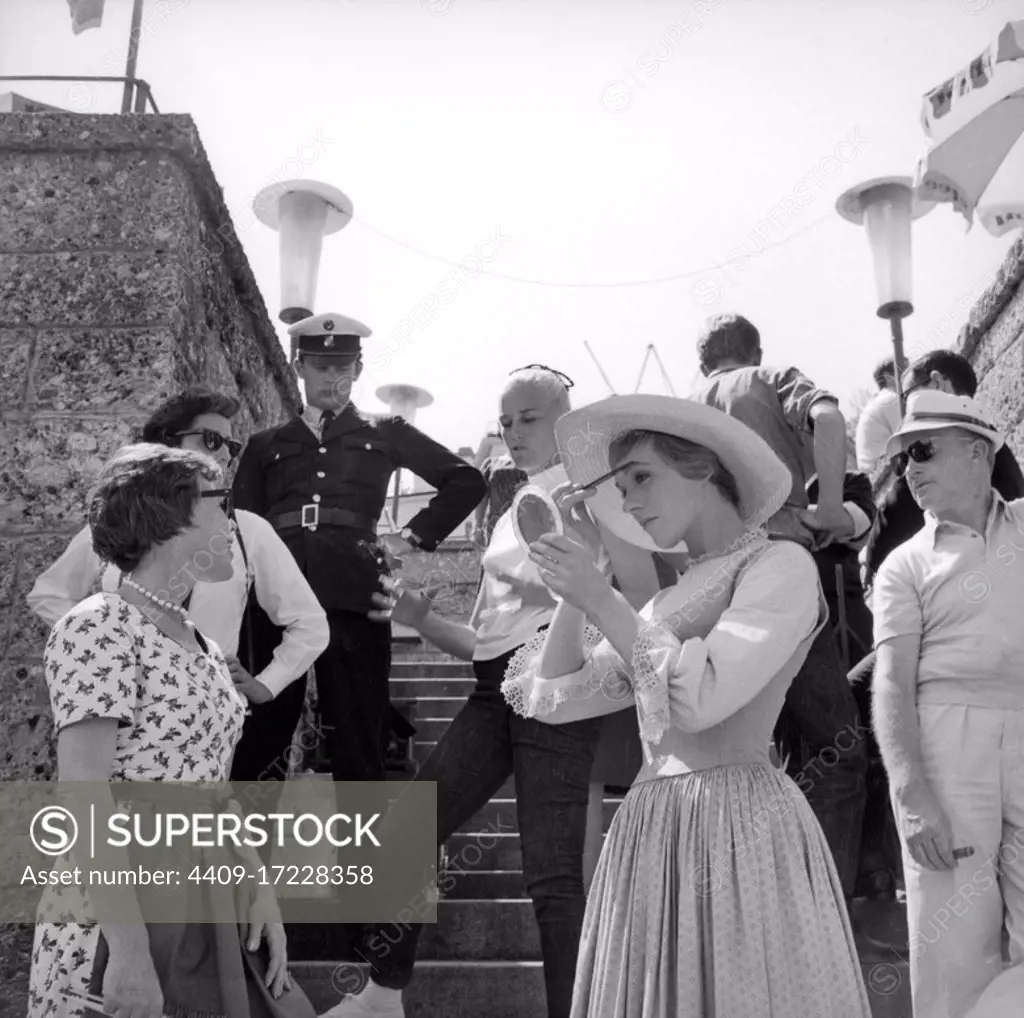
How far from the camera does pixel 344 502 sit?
4.31 metres

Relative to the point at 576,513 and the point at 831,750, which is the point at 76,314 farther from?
the point at 831,750

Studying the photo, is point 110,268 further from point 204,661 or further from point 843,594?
point 843,594

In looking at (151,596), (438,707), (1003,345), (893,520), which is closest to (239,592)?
(151,596)

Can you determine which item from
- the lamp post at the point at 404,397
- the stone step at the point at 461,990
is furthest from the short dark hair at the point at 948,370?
the lamp post at the point at 404,397

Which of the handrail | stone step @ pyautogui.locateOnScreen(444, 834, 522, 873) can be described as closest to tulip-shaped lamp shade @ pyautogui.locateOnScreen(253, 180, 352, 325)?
the handrail

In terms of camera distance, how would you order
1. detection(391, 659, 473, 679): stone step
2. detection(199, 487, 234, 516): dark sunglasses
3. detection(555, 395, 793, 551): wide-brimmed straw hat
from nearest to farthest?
1. detection(555, 395, 793, 551): wide-brimmed straw hat
2. detection(199, 487, 234, 516): dark sunglasses
3. detection(391, 659, 473, 679): stone step

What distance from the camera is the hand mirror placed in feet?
8.27

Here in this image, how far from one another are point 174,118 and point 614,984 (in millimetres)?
3733

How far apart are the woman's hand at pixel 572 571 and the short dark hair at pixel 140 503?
2.89 feet

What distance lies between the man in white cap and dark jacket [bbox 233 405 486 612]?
5.08 ft

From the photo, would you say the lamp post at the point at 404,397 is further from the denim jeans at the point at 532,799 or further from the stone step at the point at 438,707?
the denim jeans at the point at 532,799

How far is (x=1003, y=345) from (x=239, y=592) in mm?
4047

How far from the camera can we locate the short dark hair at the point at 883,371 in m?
6.50

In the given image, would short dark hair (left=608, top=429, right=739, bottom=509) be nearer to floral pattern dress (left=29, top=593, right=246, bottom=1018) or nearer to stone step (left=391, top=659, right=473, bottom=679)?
floral pattern dress (left=29, top=593, right=246, bottom=1018)
